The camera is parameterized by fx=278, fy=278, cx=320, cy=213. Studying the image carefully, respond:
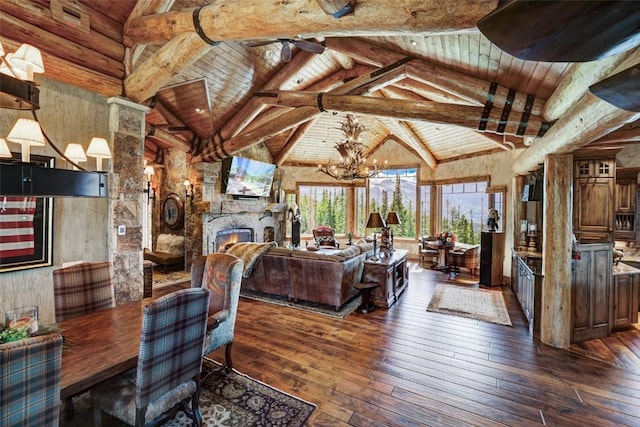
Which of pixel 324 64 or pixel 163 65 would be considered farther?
pixel 324 64

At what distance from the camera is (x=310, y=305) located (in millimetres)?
4617

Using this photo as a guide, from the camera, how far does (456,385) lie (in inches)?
102

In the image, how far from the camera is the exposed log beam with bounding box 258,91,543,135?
338 centimetres

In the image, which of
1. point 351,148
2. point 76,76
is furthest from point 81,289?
point 351,148

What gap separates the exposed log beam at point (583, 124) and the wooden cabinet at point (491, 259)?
2.80 metres

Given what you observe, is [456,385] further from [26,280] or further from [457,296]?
[26,280]

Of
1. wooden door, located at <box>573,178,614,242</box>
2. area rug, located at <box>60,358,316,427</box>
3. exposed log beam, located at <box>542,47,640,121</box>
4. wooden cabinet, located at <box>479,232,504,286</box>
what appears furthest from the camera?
wooden cabinet, located at <box>479,232,504,286</box>

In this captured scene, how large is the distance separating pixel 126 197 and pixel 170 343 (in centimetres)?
261

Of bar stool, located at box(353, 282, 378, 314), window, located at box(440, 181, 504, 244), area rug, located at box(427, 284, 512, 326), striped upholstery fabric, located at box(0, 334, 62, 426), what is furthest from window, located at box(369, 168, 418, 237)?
striped upholstery fabric, located at box(0, 334, 62, 426)

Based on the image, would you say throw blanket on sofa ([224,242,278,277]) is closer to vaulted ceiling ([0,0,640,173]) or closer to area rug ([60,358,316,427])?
area rug ([60,358,316,427])

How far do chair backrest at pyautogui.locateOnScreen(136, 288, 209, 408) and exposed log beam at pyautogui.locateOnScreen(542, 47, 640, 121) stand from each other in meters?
3.28

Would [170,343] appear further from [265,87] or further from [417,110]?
[265,87]

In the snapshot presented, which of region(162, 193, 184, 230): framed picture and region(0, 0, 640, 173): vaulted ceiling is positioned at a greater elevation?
region(0, 0, 640, 173): vaulted ceiling

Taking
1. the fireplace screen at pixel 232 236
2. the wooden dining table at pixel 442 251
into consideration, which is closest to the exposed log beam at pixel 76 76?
the fireplace screen at pixel 232 236
